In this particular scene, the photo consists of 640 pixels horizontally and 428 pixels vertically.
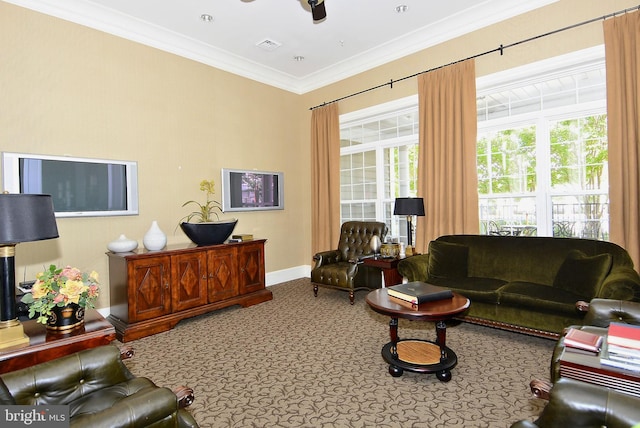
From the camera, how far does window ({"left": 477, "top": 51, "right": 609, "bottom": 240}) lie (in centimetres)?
360

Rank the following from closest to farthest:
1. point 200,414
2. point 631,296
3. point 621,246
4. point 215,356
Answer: point 200,414 < point 631,296 < point 215,356 < point 621,246

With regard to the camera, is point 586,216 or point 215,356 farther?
point 586,216

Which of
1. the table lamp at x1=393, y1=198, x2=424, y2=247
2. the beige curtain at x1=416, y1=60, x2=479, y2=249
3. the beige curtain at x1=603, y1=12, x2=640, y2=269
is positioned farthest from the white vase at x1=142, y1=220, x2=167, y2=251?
the beige curtain at x1=603, y1=12, x2=640, y2=269

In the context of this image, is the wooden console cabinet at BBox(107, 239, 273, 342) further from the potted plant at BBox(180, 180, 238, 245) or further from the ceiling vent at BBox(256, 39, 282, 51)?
the ceiling vent at BBox(256, 39, 282, 51)

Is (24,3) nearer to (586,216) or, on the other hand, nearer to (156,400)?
(156,400)

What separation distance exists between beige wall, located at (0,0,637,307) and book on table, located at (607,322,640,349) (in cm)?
318

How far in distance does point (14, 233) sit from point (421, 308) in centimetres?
247

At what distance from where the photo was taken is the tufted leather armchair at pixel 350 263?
15.1ft

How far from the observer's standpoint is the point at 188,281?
401 cm

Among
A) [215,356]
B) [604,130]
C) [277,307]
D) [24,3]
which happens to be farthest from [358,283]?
[24,3]

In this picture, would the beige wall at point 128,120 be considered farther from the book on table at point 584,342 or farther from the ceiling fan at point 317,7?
the book on table at point 584,342

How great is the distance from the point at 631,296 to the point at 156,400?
124 inches

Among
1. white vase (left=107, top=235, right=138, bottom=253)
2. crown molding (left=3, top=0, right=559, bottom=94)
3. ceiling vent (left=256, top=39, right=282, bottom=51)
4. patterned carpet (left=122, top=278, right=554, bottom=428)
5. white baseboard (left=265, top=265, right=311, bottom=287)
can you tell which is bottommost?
patterned carpet (left=122, top=278, right=554, bottom=428)

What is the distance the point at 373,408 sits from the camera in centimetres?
223
